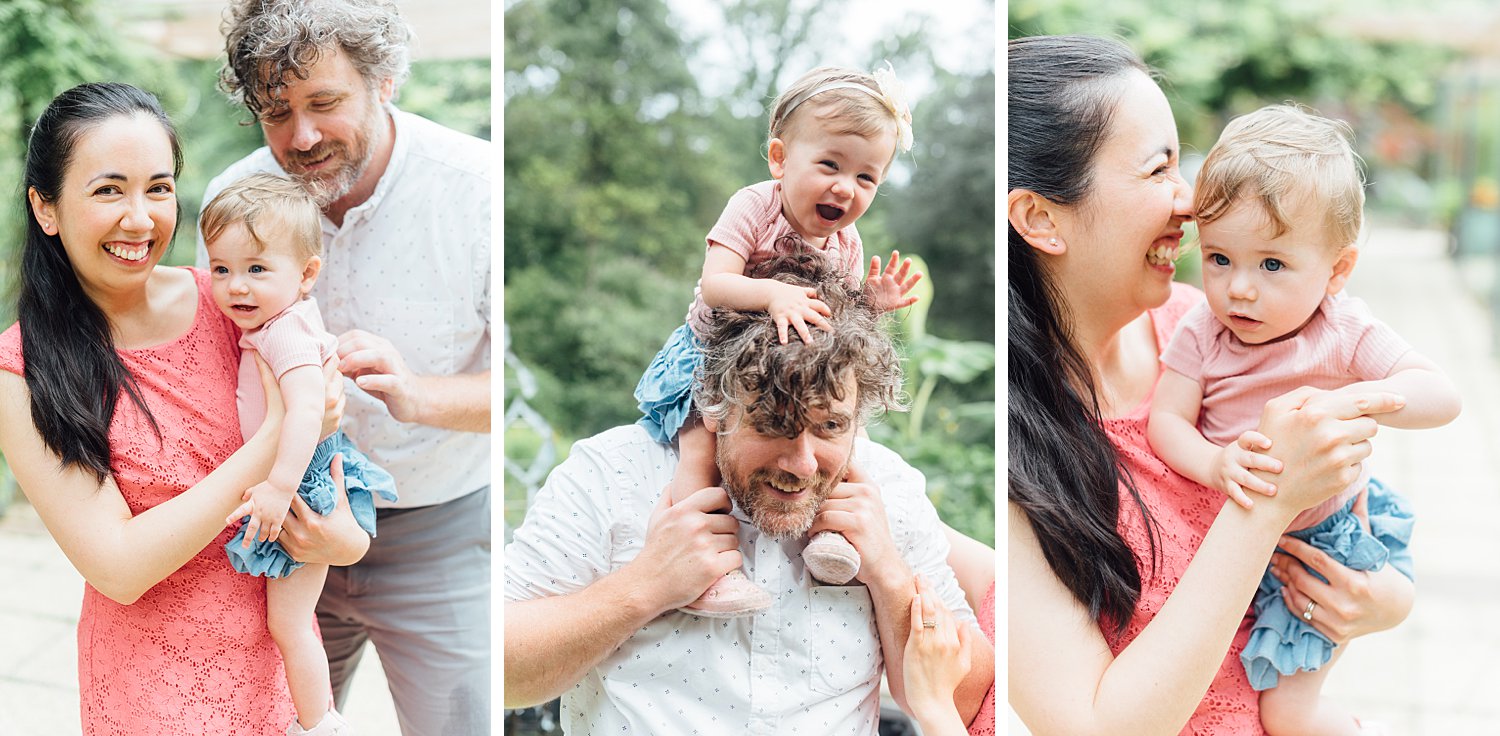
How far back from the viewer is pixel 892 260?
7.25 feet

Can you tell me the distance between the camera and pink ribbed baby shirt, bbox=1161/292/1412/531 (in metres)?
2.20

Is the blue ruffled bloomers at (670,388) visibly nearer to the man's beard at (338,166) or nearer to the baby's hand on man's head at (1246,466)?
the man's beard at (338,166)

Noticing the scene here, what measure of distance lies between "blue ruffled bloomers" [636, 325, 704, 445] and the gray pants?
105 cm

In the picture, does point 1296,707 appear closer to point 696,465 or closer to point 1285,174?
point 1285,174

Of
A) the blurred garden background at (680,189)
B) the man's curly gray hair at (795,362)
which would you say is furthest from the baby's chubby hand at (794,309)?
the blurred garden background at (680,189)

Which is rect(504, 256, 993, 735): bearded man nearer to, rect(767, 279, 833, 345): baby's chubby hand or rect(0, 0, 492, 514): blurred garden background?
rect(767, 279, 833, 345): baby's chubby hand

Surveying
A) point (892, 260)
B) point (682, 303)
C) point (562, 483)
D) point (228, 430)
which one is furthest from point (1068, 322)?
point (682, 303)

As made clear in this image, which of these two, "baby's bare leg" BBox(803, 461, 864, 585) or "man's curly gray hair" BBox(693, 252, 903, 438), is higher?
"man's curly gray hair" BBox(693, 252, 903, 438)

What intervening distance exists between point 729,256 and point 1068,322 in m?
0.70

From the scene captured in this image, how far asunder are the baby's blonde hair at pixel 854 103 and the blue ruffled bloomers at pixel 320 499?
3.53 ft

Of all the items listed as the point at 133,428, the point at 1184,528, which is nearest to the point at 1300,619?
the point at 1184,528

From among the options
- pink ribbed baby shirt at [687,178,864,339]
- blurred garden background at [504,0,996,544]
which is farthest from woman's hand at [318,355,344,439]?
blurred garden background at [504,0,996,544]

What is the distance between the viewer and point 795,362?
2.06m

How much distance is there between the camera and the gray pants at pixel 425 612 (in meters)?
3.09
